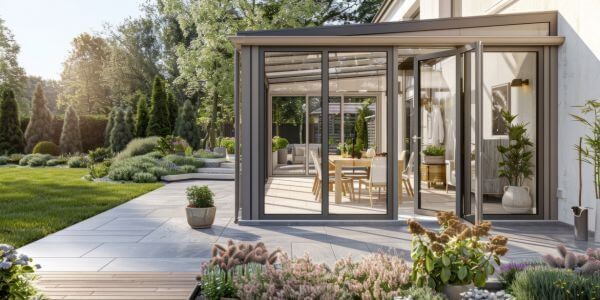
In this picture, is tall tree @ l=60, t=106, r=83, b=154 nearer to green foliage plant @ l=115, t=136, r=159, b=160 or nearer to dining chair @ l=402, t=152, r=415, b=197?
green foliage plant @ l=115, t=136, r=159, b=160

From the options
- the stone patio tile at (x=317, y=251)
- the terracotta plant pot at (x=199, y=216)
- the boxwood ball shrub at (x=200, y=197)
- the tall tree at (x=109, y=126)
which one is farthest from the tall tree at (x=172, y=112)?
the stone patio tile at (x=317, y=251)

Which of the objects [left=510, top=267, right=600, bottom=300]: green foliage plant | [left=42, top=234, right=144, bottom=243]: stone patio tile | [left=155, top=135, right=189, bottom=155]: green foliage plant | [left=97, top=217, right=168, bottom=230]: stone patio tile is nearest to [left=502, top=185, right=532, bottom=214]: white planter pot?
[left=510, top=267, right=600, bottom=300]: green foliage plant

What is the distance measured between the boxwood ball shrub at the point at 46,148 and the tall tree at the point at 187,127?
206 inches

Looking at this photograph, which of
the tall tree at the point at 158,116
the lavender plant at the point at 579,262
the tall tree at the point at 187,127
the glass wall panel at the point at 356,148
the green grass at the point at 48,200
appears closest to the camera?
the lavender plant at the point at 579,262

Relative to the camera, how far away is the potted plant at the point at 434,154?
8.39m

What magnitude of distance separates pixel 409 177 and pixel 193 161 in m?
8.20

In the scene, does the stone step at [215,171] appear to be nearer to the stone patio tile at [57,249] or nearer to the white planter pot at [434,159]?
the white planter pot at [434,159]

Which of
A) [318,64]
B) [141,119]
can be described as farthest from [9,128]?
[318,64]

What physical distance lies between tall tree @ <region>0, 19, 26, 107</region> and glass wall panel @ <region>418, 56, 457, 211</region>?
1340 inches

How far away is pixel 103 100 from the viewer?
3594cm

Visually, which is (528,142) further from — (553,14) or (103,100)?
(103,100)

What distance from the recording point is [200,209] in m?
7.30

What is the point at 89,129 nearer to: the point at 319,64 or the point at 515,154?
the point at 319,64

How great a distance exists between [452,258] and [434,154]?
4.95 metres
